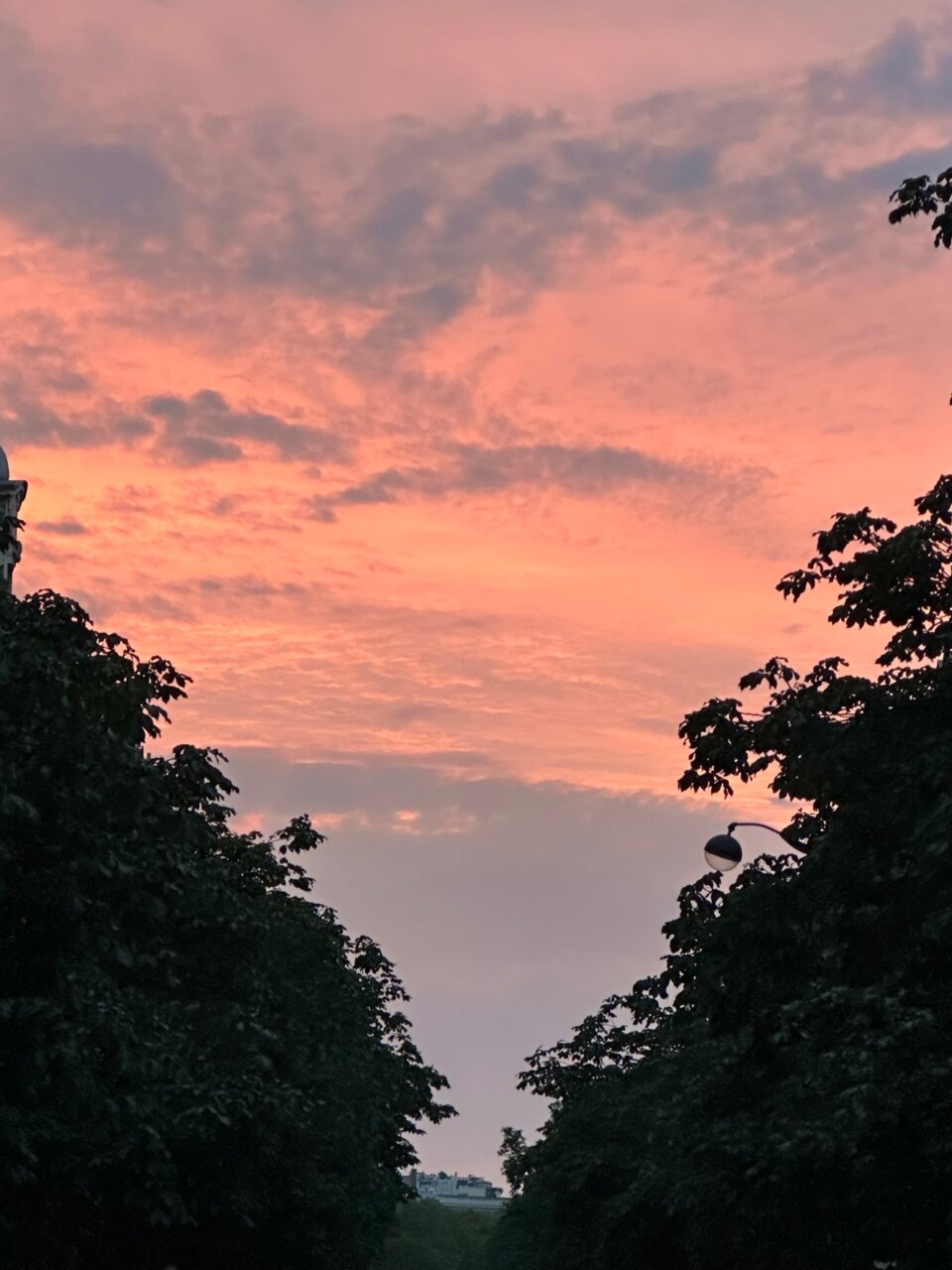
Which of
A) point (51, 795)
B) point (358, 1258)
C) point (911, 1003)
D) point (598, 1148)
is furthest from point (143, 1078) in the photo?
point (598, 1148)

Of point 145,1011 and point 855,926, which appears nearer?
point 855,926

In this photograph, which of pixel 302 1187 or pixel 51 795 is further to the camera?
pixel 302 1187

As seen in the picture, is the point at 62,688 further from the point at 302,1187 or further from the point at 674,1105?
the point at 674,1105

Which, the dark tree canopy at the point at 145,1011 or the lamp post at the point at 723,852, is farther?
the lamp post at the point at 723,852

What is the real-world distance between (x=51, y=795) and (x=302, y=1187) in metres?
22.5

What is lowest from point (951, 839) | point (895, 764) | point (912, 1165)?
point (912, 1165)

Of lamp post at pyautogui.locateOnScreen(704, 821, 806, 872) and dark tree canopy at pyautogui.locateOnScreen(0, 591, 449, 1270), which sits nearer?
dark tree canopy at pyautogui.locateOnScreen(0, 591, 449, 1270)

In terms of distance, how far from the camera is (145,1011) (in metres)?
27.3

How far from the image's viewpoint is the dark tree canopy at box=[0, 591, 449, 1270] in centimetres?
1869

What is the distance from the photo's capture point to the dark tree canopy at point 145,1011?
18.7m

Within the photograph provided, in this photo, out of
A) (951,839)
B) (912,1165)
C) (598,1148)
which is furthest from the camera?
(598,1148)

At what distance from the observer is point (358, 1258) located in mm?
54875

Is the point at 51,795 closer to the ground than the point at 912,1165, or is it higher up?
higher up

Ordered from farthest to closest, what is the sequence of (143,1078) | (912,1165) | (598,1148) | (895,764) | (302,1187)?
(598,1148) → (302,1187) → (143,1078) → (912,1165) → (895,764)
